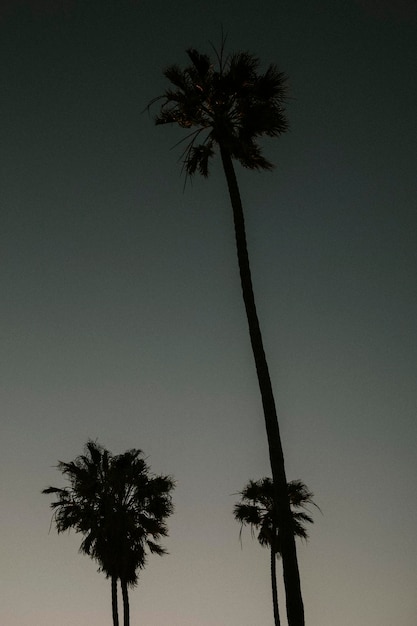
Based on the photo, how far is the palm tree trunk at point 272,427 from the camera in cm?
1313

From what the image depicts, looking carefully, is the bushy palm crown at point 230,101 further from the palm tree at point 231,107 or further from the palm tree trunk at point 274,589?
the palm tree trunk at point 274,589

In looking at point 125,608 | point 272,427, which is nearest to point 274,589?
point 125,608

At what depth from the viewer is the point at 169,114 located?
19141 mm

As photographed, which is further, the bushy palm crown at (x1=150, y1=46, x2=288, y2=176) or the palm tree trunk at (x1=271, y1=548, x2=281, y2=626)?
the palm tree trunk at (x1=271, y1=548, x2=281, y2=626)

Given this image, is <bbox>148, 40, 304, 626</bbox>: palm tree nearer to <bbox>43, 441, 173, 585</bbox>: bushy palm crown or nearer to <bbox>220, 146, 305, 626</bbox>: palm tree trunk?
<bbox>220, 146, 305, 626</bbox>: palm tree trunk

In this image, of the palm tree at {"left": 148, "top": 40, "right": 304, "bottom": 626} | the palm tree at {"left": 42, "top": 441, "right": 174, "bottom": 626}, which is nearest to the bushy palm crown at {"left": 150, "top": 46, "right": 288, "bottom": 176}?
the palm tree at {"left": 148, "top": 40, "right": 304, "bottom": 626}

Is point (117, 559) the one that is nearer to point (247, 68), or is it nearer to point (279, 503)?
point (279, 503)

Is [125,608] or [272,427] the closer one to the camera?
[272,427]

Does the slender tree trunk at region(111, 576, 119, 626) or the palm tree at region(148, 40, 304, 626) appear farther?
the slender tree trunk at region(111, 576, 119, 626)

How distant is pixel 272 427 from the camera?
14.7 m

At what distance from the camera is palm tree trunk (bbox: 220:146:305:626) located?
517 inches

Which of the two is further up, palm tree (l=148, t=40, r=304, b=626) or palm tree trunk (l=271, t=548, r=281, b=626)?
palm tree (l=148, t=40, r=304, b=626)

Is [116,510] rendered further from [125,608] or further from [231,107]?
[231,107]

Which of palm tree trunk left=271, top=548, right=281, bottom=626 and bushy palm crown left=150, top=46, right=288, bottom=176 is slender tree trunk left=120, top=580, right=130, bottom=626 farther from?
bushy palm crown left=150, top=46, right=288, bottom=176
